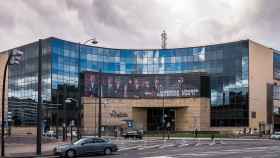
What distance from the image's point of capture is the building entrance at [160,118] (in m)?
114

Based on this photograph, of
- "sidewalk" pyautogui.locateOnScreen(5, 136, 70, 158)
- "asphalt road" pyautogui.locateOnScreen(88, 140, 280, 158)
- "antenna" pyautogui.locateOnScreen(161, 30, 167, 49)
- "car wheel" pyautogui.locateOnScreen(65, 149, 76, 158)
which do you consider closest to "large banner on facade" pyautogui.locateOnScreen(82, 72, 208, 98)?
"antenna" pyautogui.locateOnScreen(161, 30, 167, 49)

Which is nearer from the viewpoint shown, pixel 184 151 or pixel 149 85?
pixel 184 151

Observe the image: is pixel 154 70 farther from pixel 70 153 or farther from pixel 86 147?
pixel 70 153

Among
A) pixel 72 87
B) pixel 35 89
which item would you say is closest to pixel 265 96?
pixel 72 87

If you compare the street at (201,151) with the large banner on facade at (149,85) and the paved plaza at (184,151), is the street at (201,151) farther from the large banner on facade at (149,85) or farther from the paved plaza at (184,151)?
the large banner on facade at (149,85)

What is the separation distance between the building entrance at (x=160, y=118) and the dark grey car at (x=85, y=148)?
77.8 metres

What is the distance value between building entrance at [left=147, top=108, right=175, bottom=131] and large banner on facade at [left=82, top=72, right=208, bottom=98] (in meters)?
4.83

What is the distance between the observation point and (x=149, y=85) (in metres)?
113

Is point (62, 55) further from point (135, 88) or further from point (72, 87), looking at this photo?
point (135, 88)

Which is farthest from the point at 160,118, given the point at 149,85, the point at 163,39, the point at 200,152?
the point at 200,152

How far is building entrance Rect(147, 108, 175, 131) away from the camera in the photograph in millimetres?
114456

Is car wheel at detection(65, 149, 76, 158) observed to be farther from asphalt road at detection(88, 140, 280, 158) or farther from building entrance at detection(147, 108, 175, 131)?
building entrance at detection(147, 108, 175, 131)

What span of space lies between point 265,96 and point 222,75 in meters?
10.8

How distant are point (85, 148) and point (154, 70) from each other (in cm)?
8524
